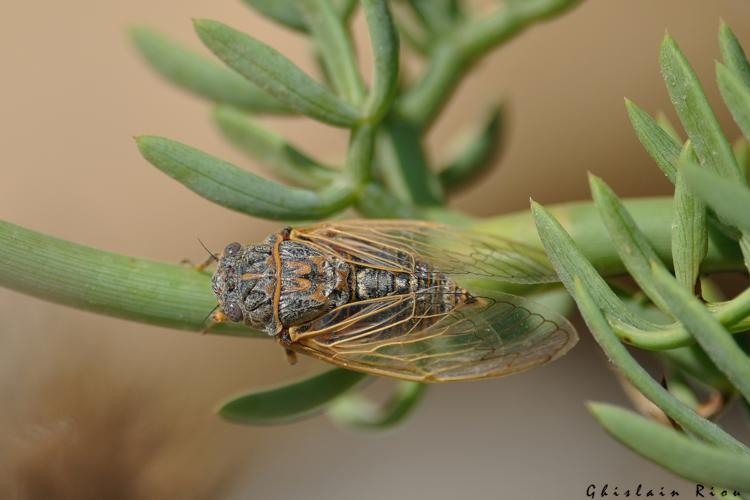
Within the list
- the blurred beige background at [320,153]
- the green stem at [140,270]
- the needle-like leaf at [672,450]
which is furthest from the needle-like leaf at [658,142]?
the blurred beige background at [320,153]

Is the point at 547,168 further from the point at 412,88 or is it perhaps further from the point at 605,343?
the point at 605,343

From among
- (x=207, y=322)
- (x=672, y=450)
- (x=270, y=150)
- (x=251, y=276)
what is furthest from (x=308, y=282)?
(x=672, y=450)

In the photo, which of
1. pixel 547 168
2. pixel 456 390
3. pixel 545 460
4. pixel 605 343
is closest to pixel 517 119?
pixel 547 168

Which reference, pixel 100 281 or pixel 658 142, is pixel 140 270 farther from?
pixel 658 142

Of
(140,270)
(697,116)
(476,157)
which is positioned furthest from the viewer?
(476,157)

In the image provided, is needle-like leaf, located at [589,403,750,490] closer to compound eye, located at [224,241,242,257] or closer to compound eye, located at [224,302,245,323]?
compound eye, located at [224,302,245,323]

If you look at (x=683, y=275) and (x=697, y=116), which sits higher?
(x=697, y=116)
